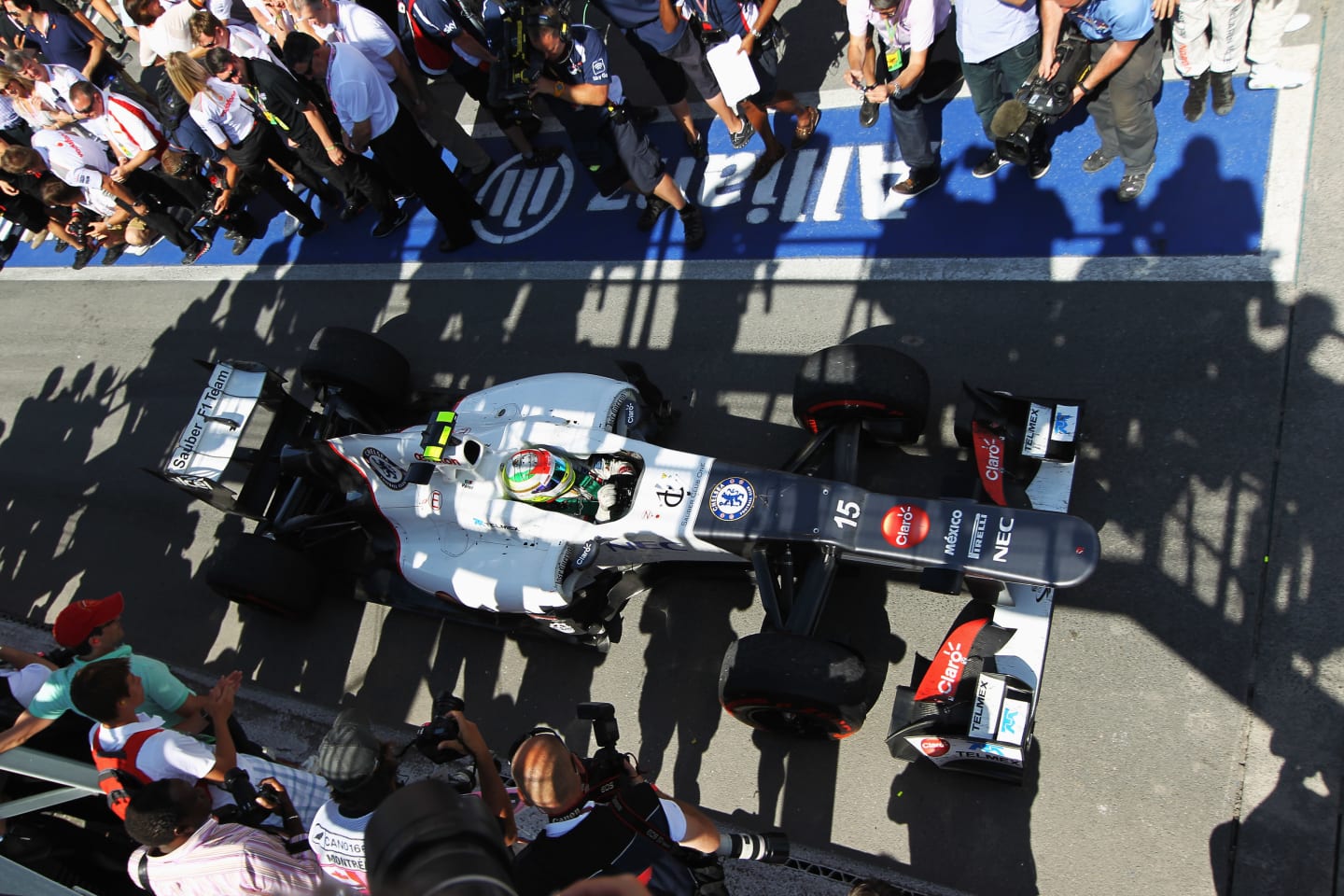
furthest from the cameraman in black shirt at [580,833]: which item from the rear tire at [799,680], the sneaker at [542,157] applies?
the sneaker at [542,157]

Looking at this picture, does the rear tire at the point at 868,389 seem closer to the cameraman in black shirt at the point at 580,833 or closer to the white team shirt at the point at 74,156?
the cameraman in black shirt at the point at 580,833

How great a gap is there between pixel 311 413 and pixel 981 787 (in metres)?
4.91

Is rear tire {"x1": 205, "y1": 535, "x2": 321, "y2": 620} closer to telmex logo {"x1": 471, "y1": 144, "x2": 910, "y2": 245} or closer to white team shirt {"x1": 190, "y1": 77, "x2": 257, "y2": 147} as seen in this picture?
telmex logo {"x1": 471, "y1": 144, "x2": 910, "y2": 245}

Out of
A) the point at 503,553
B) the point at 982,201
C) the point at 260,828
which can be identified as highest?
the point at 982,201

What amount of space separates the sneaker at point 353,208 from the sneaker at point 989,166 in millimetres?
5429

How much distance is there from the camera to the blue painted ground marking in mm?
5777

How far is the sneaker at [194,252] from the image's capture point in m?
8.88

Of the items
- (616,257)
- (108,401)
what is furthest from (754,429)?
(108,401)

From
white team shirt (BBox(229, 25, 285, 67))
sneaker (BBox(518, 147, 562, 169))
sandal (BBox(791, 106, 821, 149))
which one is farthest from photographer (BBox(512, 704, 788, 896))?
white team shirt (BBox(229, 25, 285, 67))

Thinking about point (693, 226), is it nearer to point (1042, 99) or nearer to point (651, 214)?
point (651, 214)

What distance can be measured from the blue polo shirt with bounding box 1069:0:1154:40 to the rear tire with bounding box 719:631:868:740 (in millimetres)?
3702

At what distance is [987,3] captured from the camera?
540cm

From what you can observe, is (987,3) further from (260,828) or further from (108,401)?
(108,401)

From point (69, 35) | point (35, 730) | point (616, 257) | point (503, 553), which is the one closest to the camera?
point (35, 730)
